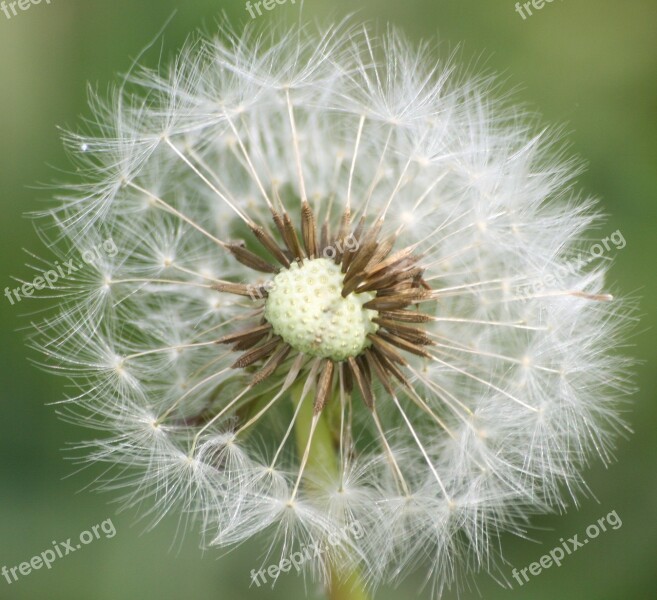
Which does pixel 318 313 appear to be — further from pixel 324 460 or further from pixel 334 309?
pixel 324 460

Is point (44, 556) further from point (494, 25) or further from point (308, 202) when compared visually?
point (494, 25)

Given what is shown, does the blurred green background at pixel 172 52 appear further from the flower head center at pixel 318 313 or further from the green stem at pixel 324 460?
the flower head center at pixel 318 313

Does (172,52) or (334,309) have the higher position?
(172,52)

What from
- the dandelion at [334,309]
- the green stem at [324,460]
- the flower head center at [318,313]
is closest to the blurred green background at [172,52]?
the dandelion at [334,309]

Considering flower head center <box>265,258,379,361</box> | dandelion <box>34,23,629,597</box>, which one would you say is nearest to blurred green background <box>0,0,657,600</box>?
dandelion <box>34,23,629,597</box>

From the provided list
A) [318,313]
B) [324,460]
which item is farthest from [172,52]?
[324,460]

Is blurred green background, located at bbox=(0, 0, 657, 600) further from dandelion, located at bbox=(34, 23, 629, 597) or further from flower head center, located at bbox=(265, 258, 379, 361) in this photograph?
flower head center, located at bbox=(265, 258, 379, 361)

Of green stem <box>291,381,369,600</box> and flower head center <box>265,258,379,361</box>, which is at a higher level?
flower head center <box>265,258,379,361</box>

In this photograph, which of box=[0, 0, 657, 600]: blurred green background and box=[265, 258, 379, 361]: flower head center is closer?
box=[265, 258, 379, 361]: flower head center
